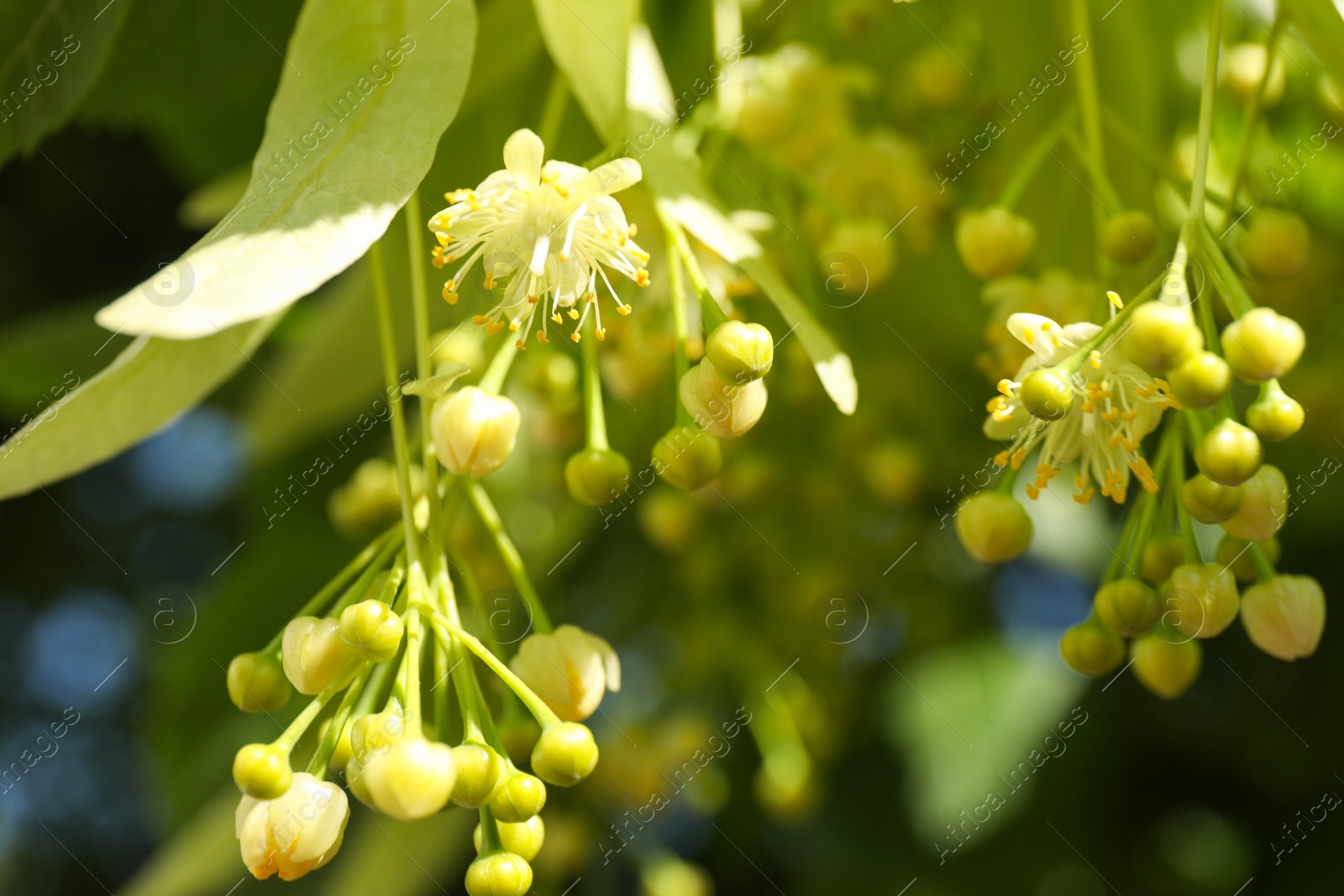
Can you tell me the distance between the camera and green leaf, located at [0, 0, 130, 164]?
0.56 meters

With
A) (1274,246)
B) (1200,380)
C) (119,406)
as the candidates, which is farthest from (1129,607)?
(119,406)

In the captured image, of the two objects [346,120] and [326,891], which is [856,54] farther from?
[326,891]

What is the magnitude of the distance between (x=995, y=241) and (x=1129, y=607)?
23 cm

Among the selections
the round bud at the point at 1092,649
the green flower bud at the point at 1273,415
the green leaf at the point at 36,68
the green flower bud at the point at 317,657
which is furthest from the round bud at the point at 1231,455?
the green leaf at the point at 36,68

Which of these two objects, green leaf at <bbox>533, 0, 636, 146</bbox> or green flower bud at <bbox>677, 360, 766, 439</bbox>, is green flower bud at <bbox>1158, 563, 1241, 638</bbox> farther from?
green leaf at <bbox>533, 0, 636, 146</bbox>

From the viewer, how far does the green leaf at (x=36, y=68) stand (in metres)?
0.56

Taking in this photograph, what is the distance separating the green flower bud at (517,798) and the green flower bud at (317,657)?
0.28 ft

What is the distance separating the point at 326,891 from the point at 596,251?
629 mm

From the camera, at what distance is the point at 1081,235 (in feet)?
2.35

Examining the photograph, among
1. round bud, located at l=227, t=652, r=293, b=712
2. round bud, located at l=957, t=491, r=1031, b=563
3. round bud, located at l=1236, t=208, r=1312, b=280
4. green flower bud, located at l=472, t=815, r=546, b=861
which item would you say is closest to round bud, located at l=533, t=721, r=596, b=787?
green flower bud, located at l=472, t=815, r=546, b=861

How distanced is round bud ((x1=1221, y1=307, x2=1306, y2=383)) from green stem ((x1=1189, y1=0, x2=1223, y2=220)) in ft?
0.19

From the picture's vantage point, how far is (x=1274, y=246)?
578 millimetres

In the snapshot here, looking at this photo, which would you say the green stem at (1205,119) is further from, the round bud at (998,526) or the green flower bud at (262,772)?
the green flower bud at (262,772)

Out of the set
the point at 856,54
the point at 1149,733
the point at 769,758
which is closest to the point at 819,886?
the point at 769,758
